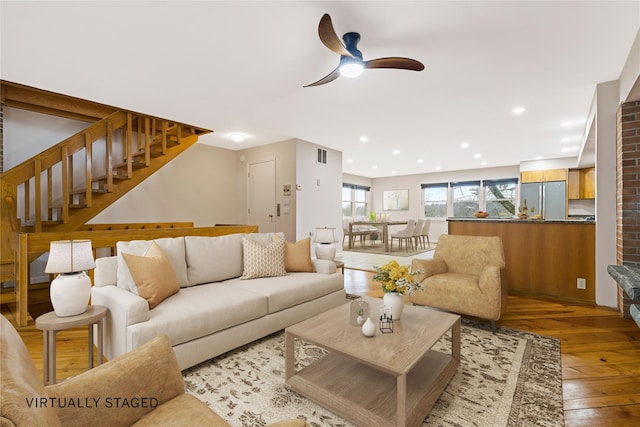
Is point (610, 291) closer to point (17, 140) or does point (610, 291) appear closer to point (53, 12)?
point (53, 12)

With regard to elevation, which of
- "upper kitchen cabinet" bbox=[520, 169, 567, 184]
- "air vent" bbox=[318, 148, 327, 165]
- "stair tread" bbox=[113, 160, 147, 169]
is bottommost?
"stair tread" bbox=[113, 160, 147, 169]

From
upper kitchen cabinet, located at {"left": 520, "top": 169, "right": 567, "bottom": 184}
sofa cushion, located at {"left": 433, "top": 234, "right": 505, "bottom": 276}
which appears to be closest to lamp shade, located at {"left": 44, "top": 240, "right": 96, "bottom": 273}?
sofa cushion, located at {"left": 433, "top": 234, "right": 505, "bottom": 276}

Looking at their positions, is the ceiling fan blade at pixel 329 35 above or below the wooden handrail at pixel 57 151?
above

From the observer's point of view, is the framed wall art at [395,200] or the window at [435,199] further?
the framed wall art at [395,200]

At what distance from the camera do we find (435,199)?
34.6 ft

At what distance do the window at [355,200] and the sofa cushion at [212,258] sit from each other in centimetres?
788

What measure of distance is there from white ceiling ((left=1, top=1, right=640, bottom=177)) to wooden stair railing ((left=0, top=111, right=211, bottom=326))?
564mm

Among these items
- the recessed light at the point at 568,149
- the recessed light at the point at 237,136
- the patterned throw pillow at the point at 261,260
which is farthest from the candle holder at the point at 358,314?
the recessed light at the point at 568,149

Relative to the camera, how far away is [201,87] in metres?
3.52

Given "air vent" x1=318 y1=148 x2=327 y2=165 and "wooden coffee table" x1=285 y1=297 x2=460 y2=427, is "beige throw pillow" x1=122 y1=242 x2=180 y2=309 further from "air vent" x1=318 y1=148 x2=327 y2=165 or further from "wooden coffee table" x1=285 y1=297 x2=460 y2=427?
"air vent" x1=318 y1=148 x2=327 y2=165

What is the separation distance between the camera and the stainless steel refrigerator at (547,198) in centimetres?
729

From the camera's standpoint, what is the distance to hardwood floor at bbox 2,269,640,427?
1.68 meters

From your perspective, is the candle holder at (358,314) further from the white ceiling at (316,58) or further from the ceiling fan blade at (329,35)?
the white ceiling at (316,58)

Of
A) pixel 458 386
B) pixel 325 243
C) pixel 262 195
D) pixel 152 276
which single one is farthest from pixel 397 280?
pixel 262 195
